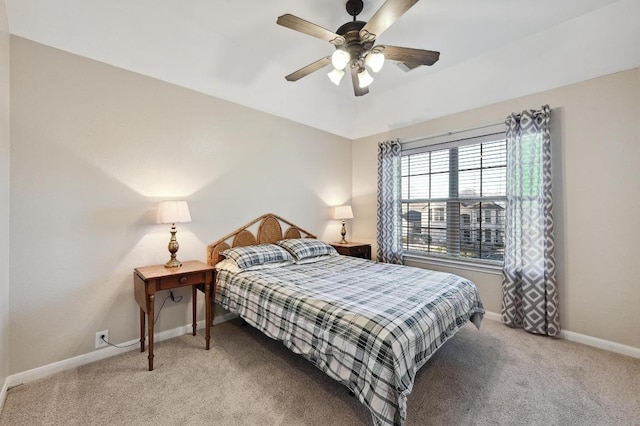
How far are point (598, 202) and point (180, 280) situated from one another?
3893 millimetres

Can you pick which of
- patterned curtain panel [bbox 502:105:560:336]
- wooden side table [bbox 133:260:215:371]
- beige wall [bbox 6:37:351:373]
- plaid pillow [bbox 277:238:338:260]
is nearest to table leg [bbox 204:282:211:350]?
wooden side table [bbox 133:260:215:371]

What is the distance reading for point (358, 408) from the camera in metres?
1.69

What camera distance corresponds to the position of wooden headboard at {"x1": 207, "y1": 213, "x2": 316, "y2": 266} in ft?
9.73

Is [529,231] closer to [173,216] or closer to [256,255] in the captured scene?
[256,255]

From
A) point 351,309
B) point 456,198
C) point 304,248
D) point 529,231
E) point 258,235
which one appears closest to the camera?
point 351,309

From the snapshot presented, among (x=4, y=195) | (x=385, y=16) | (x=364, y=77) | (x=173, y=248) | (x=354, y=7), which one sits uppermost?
(x=354, y=7)

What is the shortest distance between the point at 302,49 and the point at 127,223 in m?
2.58

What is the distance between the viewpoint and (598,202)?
8.29 feet

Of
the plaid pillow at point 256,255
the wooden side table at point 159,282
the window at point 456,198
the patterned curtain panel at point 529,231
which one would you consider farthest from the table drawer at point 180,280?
the patterned curtain panel at point 529,231

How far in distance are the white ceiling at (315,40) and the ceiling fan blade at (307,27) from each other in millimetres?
638

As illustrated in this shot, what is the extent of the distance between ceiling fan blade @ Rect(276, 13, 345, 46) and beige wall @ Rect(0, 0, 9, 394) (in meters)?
1.88

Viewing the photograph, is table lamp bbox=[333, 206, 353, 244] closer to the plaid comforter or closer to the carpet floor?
the plaid comforter

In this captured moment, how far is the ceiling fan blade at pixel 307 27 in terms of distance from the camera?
181 centimetres

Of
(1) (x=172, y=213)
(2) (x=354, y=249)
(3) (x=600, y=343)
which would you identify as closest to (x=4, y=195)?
(1) (x=172, y=213)
